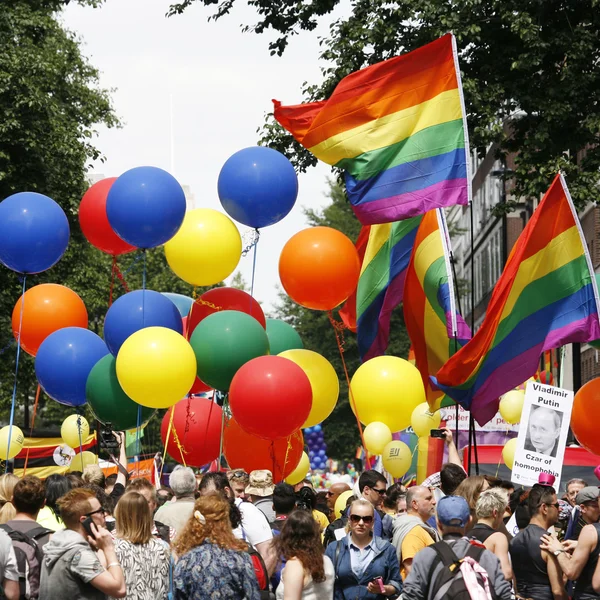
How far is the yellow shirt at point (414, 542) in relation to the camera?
28.9ft

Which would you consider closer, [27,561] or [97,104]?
[27,561]

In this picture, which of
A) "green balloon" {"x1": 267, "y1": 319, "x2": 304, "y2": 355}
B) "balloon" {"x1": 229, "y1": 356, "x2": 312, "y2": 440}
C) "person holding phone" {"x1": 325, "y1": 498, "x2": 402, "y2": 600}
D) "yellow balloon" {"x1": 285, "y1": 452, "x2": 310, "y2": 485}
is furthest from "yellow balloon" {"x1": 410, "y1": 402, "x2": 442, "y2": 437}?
"person holding phone" {"x1": 325, "y1": 498, "x2": 402, "y2": 600}

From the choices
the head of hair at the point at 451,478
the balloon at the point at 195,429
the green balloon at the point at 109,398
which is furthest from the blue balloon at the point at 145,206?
the head of hair at the point at 451,478

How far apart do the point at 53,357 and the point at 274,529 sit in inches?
190

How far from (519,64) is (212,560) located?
12.9 m

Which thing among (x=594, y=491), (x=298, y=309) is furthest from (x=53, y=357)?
(x=298, y=309)

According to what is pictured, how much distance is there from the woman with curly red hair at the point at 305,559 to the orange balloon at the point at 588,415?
5.67 meters

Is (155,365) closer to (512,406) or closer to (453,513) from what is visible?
(453,513)

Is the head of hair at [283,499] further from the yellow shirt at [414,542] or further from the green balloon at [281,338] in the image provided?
the green balloon at [281,338]

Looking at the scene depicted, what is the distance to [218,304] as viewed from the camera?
13297 millimetres

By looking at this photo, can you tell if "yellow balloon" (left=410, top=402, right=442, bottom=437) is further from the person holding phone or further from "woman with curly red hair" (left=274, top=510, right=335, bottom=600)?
"woman with curly red hair" (left=274, top=510, right=335, bottom=600)

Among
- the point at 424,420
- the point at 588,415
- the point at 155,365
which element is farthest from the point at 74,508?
the point at 424,420

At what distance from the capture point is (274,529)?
931 centimetres

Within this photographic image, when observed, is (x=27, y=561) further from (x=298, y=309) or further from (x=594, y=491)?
(x=298, y=309)
